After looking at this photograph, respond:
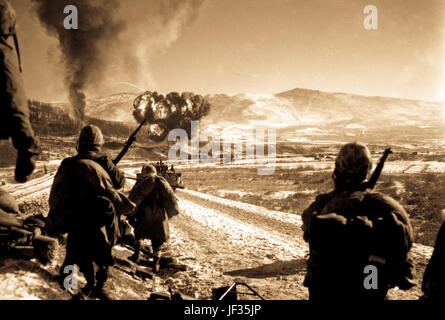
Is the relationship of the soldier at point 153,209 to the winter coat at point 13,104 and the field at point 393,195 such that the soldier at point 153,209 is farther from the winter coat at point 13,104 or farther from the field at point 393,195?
the field at point 393,195

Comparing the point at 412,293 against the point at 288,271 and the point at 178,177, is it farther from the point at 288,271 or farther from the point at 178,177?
the point at 178,177

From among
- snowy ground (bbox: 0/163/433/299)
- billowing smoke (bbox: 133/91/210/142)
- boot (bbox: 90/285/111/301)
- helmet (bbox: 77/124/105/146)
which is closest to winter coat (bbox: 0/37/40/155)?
helmet (bbox: 77/124/105/146)

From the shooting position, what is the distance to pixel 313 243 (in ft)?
6.01

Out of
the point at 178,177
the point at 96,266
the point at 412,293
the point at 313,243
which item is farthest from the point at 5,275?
the point at 178,177

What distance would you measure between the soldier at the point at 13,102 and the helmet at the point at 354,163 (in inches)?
90.6

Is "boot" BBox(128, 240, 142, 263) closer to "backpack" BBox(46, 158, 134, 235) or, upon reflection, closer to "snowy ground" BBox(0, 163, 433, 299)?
"snowy ground" BBox(0, 163, 433, 299)

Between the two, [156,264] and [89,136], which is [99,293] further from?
[156,264]

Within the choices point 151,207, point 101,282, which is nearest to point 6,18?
point 101,282

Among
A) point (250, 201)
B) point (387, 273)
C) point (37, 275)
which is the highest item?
point (387, 273)

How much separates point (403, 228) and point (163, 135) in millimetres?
55733

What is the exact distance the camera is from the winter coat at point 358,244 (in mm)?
1747

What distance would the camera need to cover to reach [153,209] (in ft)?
17.0

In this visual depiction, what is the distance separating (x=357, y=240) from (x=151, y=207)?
161 inches

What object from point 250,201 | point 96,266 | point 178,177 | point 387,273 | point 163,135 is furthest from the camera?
point 163,135
